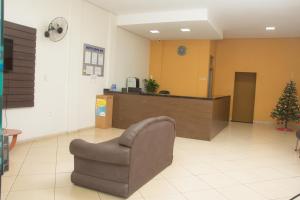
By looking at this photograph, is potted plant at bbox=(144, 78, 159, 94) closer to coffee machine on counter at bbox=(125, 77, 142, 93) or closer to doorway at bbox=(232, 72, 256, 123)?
coffee machine on counter at bbox=(125, 77, 142, 93)

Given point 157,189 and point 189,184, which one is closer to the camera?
point 157,189

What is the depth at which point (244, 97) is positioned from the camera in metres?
10.0

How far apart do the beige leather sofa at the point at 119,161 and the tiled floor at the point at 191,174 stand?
0.41 ft

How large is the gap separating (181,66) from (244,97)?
9.19ft

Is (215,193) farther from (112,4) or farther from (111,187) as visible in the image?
(112,4)

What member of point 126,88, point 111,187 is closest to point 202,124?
point 126,88

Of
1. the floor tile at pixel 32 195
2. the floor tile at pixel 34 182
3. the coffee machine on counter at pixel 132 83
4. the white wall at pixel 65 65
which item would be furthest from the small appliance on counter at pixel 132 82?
the floor tile at pixel 32 195

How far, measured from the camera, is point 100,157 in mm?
2848

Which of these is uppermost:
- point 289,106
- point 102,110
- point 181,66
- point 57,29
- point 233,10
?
point 233,10

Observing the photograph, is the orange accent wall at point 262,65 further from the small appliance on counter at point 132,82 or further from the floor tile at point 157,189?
the floor tile at point 157,189

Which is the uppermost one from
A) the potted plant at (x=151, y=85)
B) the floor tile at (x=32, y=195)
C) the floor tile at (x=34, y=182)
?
the potted plant at (x=151, y=85)

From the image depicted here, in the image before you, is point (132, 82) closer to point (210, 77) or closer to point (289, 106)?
point (210, 77)

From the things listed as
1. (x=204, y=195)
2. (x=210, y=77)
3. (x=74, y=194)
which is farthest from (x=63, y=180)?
(x=210, y=77)

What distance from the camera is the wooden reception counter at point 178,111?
20.0ft
